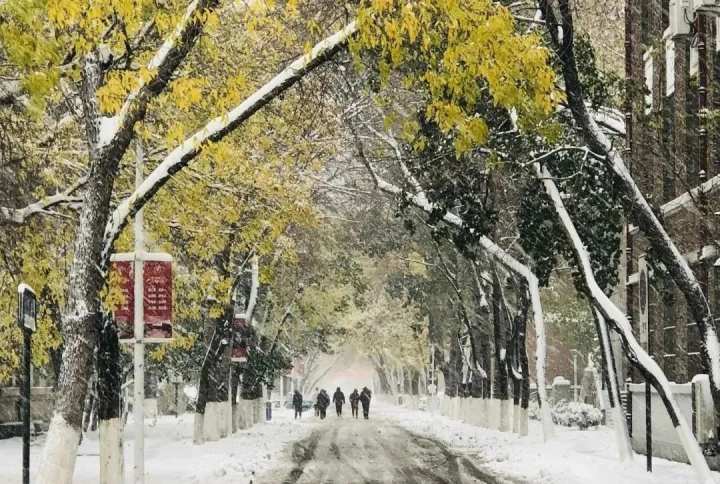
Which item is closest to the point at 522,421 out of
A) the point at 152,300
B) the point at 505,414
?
the point at 505,414

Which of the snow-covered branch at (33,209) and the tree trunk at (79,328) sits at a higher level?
the snow-covered branch at (33,209)

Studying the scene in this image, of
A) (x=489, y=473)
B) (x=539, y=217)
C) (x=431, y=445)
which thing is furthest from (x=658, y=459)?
(x=431, y=445)

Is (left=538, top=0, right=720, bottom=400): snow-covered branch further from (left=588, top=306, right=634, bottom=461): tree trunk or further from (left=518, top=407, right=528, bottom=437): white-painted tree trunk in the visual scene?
(left=518, top=407, right=528, bottom=437): white-painted tree trunk

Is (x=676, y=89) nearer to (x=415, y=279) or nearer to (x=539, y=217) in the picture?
(x=539, y=217)

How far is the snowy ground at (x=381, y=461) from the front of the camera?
21.0 metres

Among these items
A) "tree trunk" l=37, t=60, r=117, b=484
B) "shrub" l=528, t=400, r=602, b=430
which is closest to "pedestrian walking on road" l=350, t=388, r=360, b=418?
"shrub" l=528, t=400, r=602, b=430

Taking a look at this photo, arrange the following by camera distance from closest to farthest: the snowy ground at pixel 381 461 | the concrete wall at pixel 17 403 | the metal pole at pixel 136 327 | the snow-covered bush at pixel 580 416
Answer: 1. the metal pole at pixel 136 327
2. the snowy ground at pixel 381 461
3. the concrete wall at pixel 17 403
4. the snow-covered bush at pixel 580 416

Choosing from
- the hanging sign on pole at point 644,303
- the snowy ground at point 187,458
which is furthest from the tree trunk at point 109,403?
the hanging sign on pole at point 644,303

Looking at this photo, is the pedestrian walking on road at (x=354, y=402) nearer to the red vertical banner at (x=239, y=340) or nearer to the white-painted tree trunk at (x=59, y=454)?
the red vertical banner at (x=239, y=340)

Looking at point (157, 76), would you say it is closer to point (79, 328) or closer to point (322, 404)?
point (79, 328)

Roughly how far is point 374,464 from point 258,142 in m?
9.17

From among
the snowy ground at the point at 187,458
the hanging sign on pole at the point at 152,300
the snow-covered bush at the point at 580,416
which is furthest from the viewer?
the snow-covered bush at the point at 580,416

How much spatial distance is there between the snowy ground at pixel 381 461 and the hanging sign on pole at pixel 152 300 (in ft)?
13.9

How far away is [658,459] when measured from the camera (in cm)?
2509
